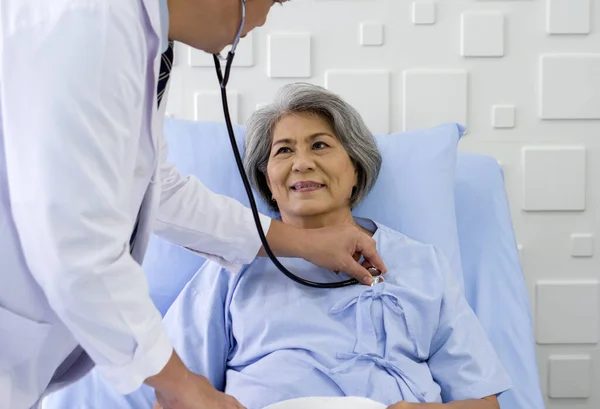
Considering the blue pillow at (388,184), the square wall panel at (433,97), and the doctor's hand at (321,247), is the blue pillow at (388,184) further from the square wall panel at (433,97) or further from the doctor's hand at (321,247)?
the doctor's hand at (321,247)

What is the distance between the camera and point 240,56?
2227 millimetres

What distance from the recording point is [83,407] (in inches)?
62.9

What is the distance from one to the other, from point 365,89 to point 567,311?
910 millimetres

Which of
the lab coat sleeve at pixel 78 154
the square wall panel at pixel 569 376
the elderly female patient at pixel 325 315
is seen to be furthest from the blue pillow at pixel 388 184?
the lab coat sleeve at pixel 78 154

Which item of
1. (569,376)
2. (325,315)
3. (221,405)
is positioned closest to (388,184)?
(325,315)

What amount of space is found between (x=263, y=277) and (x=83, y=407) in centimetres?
47

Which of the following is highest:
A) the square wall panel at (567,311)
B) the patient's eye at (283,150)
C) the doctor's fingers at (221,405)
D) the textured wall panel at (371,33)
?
the textured wall panel at (371,33)

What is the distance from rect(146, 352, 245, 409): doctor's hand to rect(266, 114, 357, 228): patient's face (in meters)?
0.72

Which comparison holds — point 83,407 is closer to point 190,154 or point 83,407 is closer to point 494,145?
point 190,154

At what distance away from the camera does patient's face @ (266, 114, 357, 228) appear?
167 centimetres

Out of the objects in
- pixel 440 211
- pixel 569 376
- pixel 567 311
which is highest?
pixel 440 211

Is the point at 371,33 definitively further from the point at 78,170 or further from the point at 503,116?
the point at 78,170

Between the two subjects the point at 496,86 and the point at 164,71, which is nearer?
the point at 164,71

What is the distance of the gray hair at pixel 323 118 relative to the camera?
173cm
